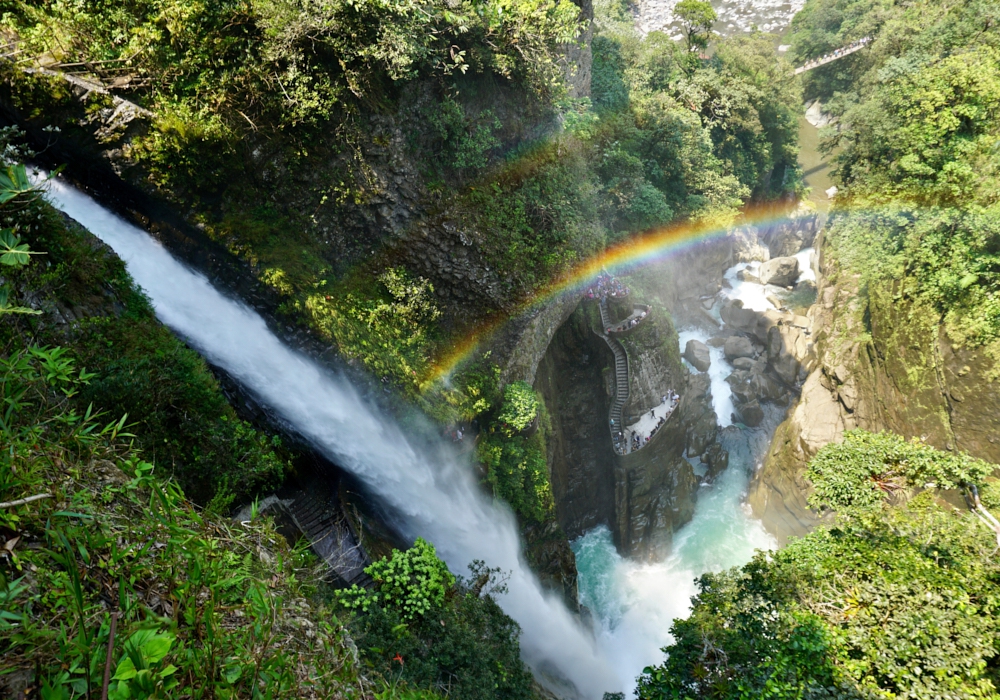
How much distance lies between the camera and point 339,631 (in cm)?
414

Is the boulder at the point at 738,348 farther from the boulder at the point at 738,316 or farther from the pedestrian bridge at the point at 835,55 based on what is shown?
the pedestrian bridge at the point at 835,55

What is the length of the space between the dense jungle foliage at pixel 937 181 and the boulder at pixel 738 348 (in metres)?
6.08

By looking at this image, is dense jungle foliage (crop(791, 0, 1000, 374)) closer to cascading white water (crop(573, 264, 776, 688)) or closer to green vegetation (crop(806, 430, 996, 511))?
green vegetation (crop(806, 430, 996, 511))

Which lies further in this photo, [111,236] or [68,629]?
[111,236]

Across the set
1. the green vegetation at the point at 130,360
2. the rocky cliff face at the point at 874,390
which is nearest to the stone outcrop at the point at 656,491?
the rocky cliff face at the point at 874,390

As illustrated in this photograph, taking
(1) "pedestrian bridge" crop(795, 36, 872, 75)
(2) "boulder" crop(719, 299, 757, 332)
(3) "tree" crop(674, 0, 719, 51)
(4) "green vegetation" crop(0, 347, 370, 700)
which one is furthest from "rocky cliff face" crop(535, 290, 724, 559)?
(1) "pedestrian bridge" crop(795, 36, 872, 75)

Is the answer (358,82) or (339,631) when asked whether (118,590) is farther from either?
(358,82)

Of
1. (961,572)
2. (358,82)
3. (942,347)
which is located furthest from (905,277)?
(358,82)

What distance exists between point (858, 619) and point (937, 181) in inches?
593

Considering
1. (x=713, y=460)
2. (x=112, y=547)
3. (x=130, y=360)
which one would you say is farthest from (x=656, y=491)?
(x=112, y=547)

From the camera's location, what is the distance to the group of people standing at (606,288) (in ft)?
56.3

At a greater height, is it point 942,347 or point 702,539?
point 942,347

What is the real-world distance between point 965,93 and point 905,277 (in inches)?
229

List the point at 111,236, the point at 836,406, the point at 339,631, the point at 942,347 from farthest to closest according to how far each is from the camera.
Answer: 1. the point at 836,406
2. the point at 942,347
3. the point at 111,236
4. the point at 339,631
